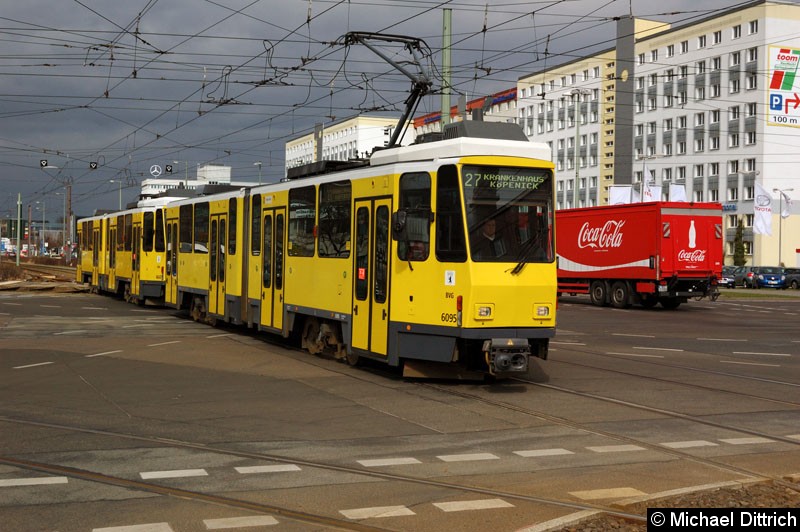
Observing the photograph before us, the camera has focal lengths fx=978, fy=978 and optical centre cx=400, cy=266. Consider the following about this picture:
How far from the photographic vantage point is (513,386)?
45.6ft

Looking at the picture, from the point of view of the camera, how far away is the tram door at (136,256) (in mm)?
32062

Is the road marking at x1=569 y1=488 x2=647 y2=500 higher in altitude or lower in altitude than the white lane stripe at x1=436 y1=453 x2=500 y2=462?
higher

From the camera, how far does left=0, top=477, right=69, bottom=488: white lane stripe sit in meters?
7.55

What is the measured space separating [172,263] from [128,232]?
7.58 m

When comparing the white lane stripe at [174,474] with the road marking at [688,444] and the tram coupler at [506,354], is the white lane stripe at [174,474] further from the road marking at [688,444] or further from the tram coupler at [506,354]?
the tram coupler at [506,354]

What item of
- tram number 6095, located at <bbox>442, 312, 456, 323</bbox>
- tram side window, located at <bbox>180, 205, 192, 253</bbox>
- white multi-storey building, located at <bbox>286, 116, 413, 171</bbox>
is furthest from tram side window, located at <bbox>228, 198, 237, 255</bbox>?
white multi-storey building, located at <bbox>286, 116, 413, 171</bbox>

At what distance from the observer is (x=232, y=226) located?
21703 mm

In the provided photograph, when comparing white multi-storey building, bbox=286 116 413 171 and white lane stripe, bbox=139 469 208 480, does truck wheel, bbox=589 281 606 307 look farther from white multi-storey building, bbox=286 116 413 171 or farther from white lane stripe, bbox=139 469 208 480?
white multi-storey building, bbox=286 116 413 171

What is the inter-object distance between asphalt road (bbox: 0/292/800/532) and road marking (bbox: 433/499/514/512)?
29mm

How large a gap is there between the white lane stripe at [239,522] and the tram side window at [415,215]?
283 inches

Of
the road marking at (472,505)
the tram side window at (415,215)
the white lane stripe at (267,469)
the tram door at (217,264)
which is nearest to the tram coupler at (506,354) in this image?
the tram side window at (415,215)

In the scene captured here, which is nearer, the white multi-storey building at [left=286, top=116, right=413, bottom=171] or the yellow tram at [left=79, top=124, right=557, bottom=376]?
the yellow tram at [left=79, top=124, right=557, bottom=376]

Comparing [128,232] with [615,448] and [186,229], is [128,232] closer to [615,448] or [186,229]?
[186,229]

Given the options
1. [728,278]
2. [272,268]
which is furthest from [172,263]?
[728,278]
